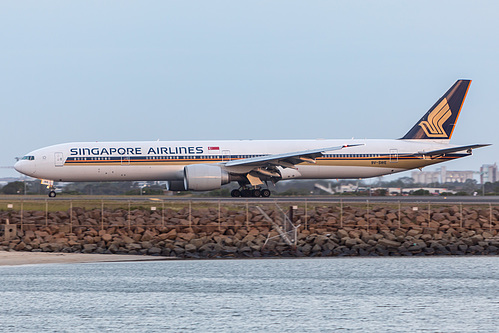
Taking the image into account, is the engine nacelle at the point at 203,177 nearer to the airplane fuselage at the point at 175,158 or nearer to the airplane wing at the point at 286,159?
→ the airplane wing at the point at 286,159

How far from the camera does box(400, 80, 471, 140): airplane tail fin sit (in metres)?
47.5

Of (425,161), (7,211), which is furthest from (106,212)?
(425,161)

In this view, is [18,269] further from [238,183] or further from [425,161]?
[425,161]

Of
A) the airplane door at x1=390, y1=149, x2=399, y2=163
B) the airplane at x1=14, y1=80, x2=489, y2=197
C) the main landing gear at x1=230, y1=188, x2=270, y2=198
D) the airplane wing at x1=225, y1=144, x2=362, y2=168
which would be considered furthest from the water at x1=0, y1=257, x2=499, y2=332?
the airplane door at x1=390, y1=149, x2=399, y2=163

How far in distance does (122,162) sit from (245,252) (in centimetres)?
1380

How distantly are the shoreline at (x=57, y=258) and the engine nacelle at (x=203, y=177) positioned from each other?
9797mm

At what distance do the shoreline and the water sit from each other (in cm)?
41

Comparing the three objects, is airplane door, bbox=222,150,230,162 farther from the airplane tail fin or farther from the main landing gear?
the airplane tail fin

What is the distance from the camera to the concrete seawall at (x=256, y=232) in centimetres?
3234

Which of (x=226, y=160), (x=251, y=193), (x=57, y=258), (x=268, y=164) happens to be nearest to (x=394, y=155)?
(x=268, y=164)

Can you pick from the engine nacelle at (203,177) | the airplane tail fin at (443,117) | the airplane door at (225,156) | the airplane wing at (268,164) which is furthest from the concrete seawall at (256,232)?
the airplane tail fin at (443,117)

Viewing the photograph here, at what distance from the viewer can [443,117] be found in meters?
48.1

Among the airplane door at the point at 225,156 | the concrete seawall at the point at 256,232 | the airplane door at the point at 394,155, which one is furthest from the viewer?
the airplane door at the point at 394,155

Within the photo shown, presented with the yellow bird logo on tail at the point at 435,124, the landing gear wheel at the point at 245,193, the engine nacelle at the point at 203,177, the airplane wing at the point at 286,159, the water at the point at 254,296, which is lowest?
the water at the point at 254,296
